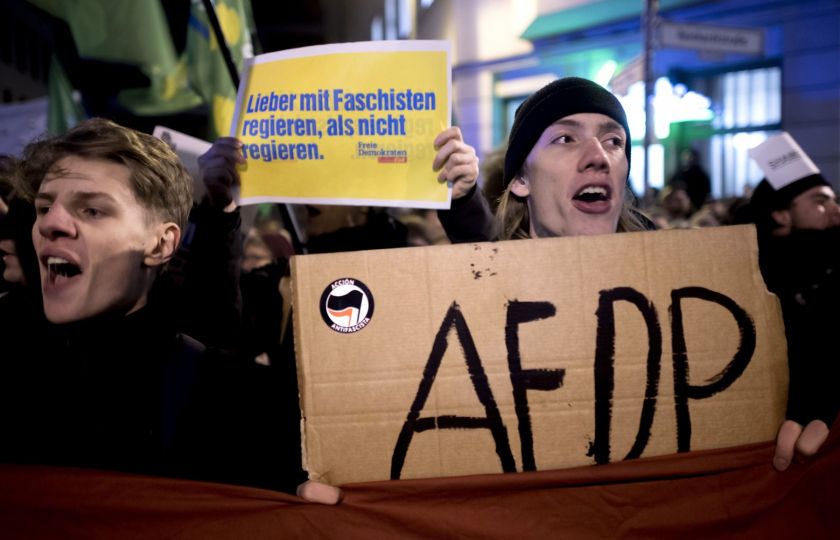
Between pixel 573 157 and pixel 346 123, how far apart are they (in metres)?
0.68

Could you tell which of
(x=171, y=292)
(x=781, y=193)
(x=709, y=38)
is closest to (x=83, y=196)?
(x=171, y=292)

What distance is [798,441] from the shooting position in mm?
1432

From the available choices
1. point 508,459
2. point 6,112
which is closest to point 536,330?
point 508,459

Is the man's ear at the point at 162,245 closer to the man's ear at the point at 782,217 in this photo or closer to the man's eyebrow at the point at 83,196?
the man's eyebrow at the point at 83,196

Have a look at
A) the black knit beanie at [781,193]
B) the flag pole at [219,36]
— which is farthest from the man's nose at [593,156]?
the black knit beanie at [781,193]

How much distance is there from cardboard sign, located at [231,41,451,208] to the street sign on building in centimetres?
513

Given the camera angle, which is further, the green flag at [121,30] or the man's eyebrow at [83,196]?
the green flag at [121,30]

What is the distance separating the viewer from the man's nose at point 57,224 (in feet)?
5.12

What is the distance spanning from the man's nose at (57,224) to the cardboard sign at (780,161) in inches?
126

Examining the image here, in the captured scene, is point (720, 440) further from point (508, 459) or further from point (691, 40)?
point (691, 40)

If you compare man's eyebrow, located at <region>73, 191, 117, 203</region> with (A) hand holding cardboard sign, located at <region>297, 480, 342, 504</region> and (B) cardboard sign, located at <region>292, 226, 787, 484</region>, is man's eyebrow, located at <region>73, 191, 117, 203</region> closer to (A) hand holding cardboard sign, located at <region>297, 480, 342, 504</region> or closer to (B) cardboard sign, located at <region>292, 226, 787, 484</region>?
(B) cardboard sign, located at <region>292, 226, 787, 484</region>

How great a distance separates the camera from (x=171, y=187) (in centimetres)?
178

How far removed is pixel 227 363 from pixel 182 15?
15214 millimetres

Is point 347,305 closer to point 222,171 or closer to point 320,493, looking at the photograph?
point 320,493
